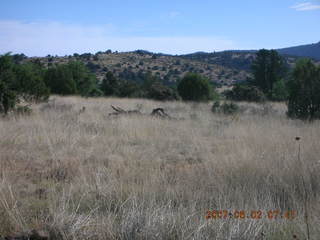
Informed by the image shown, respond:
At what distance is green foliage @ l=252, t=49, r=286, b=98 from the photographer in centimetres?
3384

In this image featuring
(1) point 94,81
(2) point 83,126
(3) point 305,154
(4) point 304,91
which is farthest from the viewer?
(1) point 94,81

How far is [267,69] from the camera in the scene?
34.0 meters

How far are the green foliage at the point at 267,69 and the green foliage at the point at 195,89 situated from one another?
12.9 m

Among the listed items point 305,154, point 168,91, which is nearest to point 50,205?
point 305,154

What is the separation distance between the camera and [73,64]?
27.4 meters

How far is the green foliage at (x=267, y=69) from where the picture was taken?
3384 cm

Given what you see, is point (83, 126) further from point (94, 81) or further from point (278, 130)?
point (94, 81)

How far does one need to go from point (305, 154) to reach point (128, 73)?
46.9 metres

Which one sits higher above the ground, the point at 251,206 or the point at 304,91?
the point at 304,91
